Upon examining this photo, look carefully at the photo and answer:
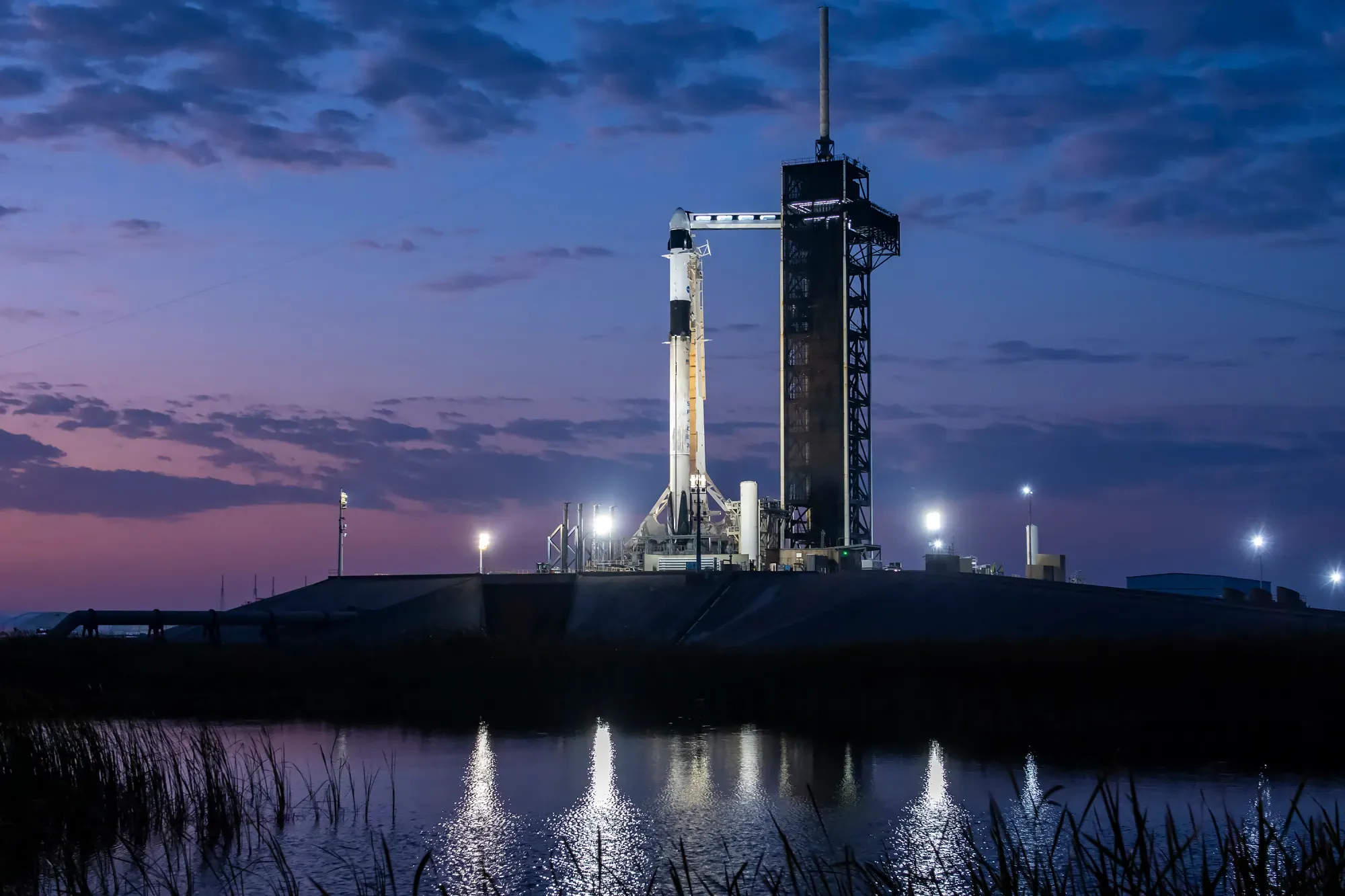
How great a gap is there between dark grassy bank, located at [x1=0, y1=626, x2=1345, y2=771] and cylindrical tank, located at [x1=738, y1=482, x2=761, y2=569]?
26188mm

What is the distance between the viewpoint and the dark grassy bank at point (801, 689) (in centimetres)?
3155

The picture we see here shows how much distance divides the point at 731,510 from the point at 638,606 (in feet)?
66.0

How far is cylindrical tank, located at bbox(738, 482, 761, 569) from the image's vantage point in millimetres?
73188

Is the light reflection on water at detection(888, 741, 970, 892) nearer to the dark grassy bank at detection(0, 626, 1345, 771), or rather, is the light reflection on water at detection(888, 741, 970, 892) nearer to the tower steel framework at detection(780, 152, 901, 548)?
the dark grassy bank at detection(0, 626, 1345, 771)

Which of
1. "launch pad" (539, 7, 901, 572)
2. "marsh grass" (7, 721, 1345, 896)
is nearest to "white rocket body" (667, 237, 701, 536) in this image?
"launch pad" (539, 7, 901, 572)

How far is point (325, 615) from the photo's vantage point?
5831cm

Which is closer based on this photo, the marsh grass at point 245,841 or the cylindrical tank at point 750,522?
the marsh grass at point 245,841

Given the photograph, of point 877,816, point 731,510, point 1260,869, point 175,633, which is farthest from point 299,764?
point 731,510

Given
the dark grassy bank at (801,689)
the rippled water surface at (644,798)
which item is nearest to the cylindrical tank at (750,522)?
the dark grassy bank at (801,689)

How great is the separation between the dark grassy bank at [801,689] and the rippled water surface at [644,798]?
3.34 metres

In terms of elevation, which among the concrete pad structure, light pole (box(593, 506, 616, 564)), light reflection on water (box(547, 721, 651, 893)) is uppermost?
light pole (box(593, 506, 616, 564))

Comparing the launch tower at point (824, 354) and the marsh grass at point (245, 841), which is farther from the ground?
the launch tower at point (824, 354)

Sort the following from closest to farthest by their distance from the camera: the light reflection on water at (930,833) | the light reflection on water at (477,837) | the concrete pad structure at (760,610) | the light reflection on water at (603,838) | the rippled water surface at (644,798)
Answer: the light reflection on water at (603,838) → the light reflection on water at (930,833) → the light reflection on water at (477,837) → the rippled water surface at (644,798) → the concrete pad structure at (760,610)

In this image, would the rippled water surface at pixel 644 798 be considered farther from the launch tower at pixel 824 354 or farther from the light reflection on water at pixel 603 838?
the launch tower at pixel 824 354
